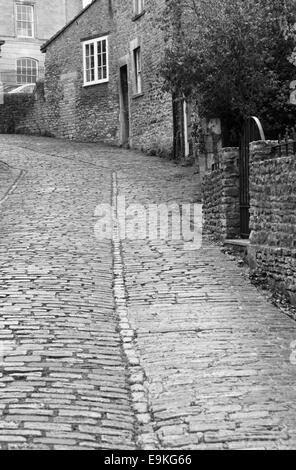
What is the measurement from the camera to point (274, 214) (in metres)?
10.0

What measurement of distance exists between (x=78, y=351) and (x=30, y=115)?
29.8 meters

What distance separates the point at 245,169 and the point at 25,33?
36.6m

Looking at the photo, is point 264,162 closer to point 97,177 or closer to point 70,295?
point 70,295

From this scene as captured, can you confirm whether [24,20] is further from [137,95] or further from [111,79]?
[137,95]

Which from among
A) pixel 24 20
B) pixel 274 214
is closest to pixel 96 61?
pixel 24 20

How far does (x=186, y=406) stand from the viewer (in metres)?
5.82

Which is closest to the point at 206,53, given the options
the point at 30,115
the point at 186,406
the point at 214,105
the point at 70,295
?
the point at 214,105

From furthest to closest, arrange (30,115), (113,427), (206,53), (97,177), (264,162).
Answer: (30,115), (97,177), (206,53), (264,162), (113,427)

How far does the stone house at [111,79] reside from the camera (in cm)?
2681

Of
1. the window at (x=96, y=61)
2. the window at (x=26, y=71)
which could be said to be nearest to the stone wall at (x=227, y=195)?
the window at (x=96, y=61)

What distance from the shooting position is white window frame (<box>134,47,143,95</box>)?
28.3m

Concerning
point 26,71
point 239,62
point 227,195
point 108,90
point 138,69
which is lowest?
point 227,195

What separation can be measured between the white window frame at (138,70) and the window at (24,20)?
18.9 metres
